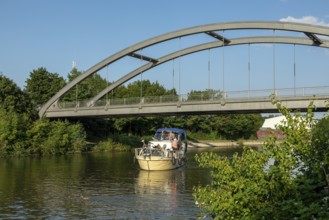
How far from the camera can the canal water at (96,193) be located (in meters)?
15.5

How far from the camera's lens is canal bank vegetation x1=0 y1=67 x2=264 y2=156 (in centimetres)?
4358

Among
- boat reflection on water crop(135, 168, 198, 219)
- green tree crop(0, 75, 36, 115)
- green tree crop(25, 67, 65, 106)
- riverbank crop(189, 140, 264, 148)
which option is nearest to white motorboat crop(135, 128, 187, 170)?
boat reflection on water crop(135, 168, 198, 219)

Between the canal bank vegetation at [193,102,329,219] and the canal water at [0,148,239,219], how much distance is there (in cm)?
376

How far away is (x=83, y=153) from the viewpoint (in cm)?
4759

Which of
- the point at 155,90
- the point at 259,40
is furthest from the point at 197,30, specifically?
the point at 155,90

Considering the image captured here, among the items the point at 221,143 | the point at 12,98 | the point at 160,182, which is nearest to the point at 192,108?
the point at 160,182

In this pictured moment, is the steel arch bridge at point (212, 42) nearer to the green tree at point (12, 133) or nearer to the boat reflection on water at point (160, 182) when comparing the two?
the green tree at point (12, 133)

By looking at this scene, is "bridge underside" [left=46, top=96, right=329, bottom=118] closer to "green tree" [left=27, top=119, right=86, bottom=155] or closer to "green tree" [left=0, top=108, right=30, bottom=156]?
"green tree" [left=27, top=119, right=86, bottom=155]

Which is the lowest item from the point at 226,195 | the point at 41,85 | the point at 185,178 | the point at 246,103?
the point at 185,178

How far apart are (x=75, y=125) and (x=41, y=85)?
502 inches

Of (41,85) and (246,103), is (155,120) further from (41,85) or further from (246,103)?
(246,103)

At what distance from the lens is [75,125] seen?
4981 centimetres

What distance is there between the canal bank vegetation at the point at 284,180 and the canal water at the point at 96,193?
376cm

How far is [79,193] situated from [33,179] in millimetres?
5525
